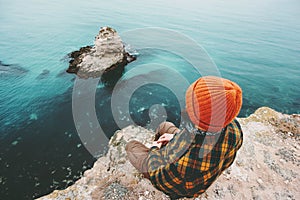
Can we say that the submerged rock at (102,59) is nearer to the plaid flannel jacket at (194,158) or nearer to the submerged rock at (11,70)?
the submerged rock at (11,70)

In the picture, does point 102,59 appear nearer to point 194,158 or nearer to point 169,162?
point 169,162

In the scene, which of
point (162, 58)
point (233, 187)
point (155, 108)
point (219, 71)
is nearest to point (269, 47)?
point (219, 71)

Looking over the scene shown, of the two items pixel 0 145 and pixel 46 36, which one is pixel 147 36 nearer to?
pixel 46 36

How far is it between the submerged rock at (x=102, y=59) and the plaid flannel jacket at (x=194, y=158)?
1701 centimetres

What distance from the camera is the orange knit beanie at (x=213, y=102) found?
190 centimetres

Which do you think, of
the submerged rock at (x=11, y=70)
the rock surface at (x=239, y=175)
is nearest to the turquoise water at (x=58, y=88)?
the submerged rock at (x=11, y=70)

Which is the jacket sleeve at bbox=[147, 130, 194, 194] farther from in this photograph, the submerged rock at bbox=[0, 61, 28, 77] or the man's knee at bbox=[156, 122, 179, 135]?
the submerged rock at bbox=[0, 61, 28, 77]

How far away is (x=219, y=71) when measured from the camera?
20094 mm

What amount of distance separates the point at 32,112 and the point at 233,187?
1388 cm

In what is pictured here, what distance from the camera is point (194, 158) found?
2.30 meters

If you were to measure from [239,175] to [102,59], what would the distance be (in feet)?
60.1

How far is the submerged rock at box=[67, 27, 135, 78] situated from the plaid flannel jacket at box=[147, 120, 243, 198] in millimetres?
17015

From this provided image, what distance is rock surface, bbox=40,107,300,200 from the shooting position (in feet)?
13.5

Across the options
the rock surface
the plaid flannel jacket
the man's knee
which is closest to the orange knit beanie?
the plaid flannel jacket
